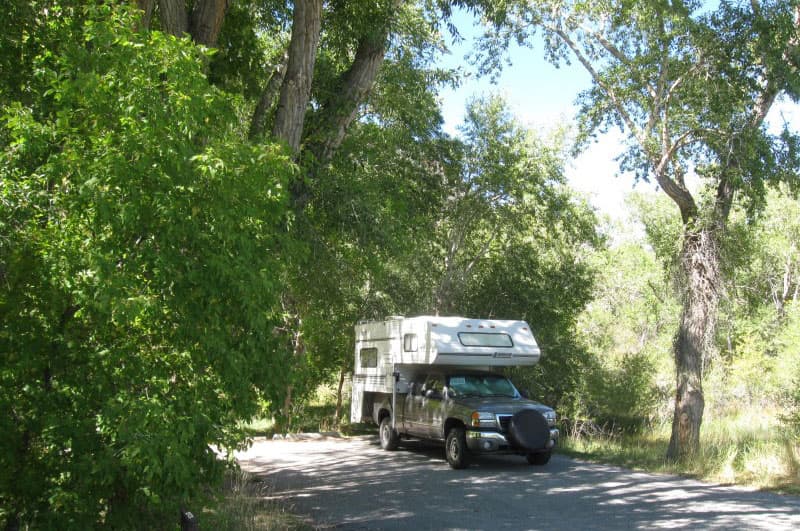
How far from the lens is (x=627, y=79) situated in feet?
48.0

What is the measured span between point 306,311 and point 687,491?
10.1 m

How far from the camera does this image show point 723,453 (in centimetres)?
1344

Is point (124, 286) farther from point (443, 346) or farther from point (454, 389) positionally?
point (454, 389)

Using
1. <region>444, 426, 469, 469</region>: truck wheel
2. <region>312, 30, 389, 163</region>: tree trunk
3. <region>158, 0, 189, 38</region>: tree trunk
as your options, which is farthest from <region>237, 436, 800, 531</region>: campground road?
<region>158, 0, 189, 38</region>: tree trunk

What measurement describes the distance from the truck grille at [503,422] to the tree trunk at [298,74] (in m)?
6.00

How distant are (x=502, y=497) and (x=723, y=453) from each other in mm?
5396

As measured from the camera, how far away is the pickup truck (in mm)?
12852

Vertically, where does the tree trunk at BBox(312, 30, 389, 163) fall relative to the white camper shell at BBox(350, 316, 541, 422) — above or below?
above

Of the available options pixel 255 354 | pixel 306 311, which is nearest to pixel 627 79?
pixel 306 311

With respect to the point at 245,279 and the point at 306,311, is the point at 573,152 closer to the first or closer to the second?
the point at 306,311

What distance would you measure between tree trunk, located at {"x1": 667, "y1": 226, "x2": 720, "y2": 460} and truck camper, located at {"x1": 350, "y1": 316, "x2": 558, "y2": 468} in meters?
2.83

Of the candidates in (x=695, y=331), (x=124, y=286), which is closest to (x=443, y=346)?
(x=695, y=331)

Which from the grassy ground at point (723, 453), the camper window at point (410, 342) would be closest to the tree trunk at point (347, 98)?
the camper window at point (410, 342)

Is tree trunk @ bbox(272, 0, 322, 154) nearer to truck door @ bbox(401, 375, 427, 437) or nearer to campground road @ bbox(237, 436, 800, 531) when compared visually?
campground road @ bbox(237, 436, 800, 531)
